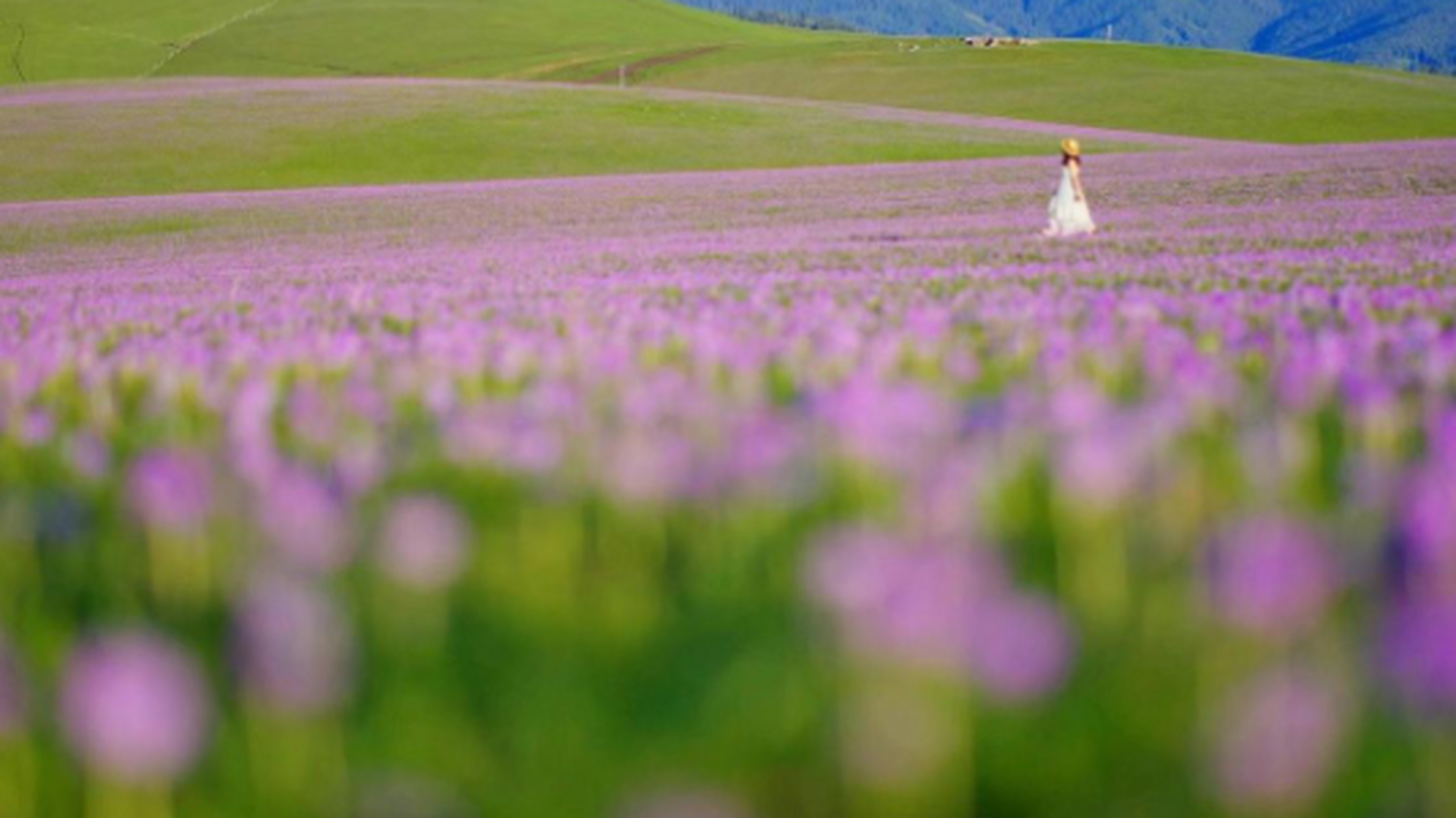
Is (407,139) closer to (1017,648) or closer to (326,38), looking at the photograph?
(1017,648)

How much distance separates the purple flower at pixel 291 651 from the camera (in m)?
1.24

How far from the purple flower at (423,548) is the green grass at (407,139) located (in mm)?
49374

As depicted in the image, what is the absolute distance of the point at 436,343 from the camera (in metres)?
6.70

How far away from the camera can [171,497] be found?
8.38ft

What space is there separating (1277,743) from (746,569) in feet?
5.24

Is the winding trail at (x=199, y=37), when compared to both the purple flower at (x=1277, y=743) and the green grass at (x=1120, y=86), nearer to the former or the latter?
the green grass at (x=1120, y=86)

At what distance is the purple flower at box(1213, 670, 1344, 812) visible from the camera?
0.94 metres

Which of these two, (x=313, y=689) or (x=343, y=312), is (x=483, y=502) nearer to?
(x=313, y=689)

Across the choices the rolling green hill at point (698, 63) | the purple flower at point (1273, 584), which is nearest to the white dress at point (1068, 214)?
the purple flower at point (1273, 584)

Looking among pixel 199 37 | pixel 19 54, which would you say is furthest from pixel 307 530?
pixel 199 37

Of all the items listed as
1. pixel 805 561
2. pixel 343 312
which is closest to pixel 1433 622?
pixel 805 561

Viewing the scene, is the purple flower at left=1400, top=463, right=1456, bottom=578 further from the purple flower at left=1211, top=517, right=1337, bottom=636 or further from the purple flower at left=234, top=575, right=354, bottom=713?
the purple flower at left=234, top=575, right=354, bottom=713

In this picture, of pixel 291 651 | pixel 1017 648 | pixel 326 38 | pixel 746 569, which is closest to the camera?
pixel 1017 648

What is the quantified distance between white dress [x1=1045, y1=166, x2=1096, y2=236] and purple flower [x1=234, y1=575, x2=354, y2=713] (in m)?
16.7
